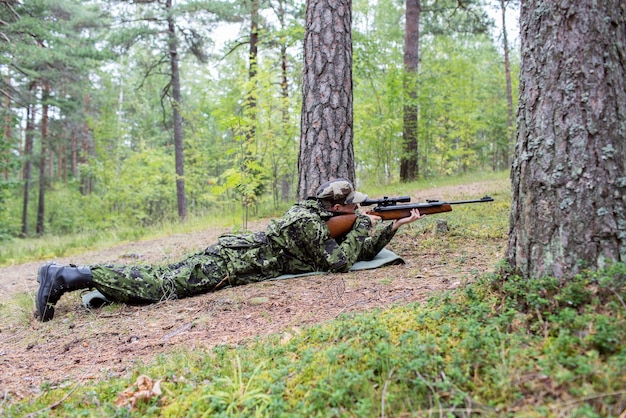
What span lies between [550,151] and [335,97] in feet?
10.4

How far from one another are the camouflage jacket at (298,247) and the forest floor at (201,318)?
0.17m

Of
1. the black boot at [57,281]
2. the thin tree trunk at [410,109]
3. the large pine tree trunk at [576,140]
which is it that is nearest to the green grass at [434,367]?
the large pine tree trunk at [576,140]

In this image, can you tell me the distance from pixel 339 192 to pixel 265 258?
1.01m

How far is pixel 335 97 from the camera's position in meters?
5.05

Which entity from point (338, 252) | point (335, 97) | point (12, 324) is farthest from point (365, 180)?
point (12, 324)

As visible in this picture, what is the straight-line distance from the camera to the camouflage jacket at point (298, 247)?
4117mm

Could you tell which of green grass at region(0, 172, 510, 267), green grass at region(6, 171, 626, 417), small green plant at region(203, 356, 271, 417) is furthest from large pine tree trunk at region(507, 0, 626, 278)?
green grass at region(0, 172, 510, 267)

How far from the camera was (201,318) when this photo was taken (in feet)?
10.9

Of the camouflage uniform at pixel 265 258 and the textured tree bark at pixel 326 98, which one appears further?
the textured tree bark at pixel 326 98

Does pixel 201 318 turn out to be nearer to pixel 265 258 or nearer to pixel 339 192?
pixel 265 258

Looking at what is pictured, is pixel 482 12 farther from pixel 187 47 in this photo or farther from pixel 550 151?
pixel 550 151

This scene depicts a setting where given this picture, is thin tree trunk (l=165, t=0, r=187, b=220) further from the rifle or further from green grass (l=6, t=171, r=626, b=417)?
green grass (l=6, t=171, r=626, b=417)

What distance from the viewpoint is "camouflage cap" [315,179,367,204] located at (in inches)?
163

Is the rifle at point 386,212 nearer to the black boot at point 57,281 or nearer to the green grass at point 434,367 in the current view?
the green grass at point 434,367
